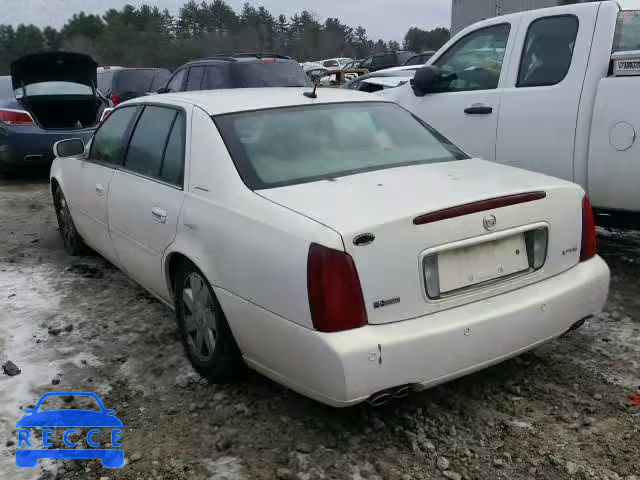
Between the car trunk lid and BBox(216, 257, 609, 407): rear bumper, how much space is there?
0.06 m

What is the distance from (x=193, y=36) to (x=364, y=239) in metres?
71.8

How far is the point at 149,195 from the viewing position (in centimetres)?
380

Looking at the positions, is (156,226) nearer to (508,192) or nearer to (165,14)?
(508,192)

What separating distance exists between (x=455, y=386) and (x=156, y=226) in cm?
180

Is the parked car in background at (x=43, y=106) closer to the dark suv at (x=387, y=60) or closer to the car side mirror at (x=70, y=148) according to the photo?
the car side mirror at (x=70, y=148)

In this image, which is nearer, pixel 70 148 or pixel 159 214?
pixel 159 214

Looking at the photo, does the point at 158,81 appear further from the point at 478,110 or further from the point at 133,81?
the point at 478,110

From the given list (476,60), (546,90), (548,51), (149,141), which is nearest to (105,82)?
(476,60)

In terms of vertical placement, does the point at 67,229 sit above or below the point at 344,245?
below

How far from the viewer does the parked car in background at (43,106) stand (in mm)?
9078

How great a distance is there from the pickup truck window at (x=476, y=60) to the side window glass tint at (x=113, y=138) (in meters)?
2.66

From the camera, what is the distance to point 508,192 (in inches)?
115

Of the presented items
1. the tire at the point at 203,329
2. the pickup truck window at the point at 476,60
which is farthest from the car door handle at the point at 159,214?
the pickup truck window at the point at 476,60

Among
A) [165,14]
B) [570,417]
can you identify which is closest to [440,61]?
[570,417]
